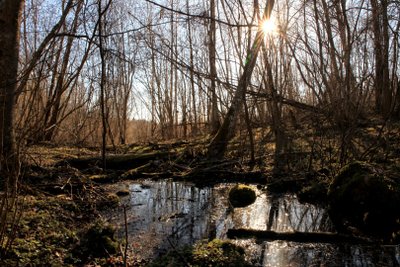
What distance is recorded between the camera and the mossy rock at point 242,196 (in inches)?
203

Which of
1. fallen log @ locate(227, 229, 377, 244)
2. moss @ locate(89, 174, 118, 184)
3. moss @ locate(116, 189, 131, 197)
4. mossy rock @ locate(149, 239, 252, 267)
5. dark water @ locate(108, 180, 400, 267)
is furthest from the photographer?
moss @ locate(89, 174, 118, 184)

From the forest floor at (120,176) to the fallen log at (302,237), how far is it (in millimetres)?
1236

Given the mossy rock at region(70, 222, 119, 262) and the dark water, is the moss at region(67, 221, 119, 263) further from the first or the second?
the dark water

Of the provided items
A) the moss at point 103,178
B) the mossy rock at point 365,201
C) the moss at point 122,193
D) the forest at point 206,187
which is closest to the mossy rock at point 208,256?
the forest at point 206,187

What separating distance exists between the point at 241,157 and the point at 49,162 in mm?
3791

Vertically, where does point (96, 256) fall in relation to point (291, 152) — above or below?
below

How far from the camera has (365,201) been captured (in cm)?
396

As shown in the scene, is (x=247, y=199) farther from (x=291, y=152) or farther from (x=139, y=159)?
(x=139, y=159)

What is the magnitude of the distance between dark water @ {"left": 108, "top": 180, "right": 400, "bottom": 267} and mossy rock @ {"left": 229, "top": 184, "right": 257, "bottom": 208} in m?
0.10

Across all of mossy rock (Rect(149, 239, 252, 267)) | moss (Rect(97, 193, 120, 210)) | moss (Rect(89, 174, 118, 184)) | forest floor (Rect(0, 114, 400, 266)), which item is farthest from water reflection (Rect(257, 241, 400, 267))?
moss (Rect(89, 174, 118, 184))

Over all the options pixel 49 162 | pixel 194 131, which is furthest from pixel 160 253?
pixel 194 131

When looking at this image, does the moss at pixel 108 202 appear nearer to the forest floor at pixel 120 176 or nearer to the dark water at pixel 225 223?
the forest floor at pixel 120 176

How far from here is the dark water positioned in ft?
10.5

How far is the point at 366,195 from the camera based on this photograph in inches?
156
